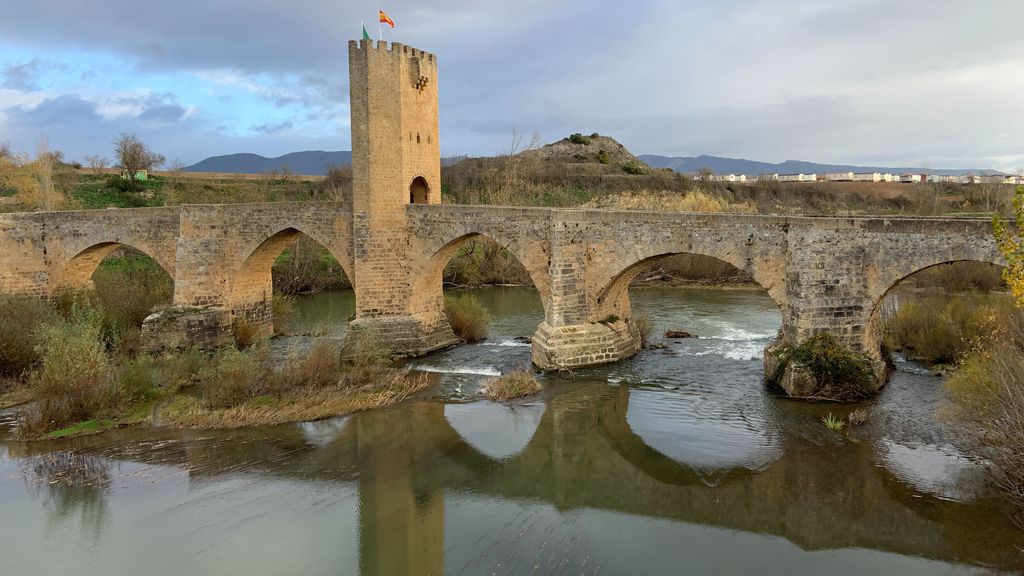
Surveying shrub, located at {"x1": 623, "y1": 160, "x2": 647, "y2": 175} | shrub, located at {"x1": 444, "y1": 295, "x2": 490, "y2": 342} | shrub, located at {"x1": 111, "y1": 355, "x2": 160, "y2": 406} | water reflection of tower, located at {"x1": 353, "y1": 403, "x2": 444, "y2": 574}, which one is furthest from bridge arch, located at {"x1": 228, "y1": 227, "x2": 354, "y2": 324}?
shrub, located at {"x1": 623, "y1": 160, "x2": 647, "y2": 175}

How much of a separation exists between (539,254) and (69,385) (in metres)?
10.5

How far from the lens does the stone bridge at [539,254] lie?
1327cm

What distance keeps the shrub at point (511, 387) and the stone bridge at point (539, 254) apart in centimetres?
130

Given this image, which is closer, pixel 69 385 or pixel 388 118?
pixel 69 385

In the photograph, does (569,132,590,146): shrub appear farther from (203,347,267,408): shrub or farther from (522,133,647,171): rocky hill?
(203,347,267,408): shrub

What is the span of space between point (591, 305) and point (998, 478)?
350 inches

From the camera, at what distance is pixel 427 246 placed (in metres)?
18.2

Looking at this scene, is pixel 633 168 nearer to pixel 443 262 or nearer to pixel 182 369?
pixel 443 262

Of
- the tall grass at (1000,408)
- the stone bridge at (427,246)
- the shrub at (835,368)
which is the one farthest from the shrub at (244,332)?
the tall grass at (1000,408)

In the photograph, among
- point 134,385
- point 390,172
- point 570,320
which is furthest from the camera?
point 390,172

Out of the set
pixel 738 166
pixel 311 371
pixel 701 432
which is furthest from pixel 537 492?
pixel 738 166

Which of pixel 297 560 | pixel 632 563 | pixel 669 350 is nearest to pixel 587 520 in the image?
pixel 632 563

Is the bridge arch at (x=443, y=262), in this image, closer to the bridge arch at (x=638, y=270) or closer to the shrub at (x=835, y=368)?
the bridge arch at (x=638, y=270)

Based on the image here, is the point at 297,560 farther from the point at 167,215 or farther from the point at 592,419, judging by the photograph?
the point at 167,215
